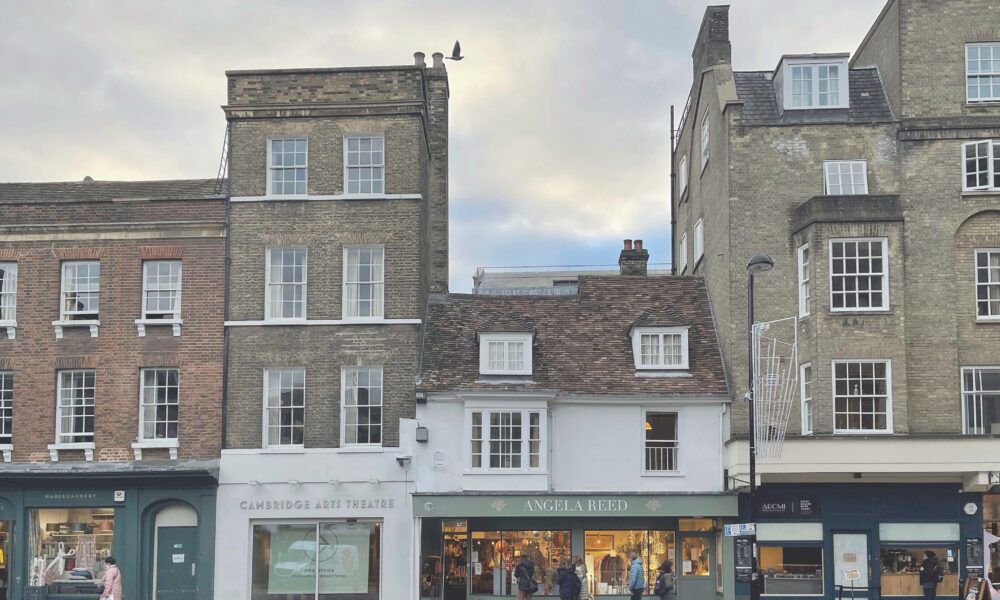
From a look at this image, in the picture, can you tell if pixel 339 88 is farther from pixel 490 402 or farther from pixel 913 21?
pixel 913 21

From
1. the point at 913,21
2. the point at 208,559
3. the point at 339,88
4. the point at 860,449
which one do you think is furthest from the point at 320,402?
the point at 913,21

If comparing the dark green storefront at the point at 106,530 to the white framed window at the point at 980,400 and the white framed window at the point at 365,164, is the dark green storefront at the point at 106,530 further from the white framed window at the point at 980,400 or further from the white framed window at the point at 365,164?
the white framed window at the point at 980,400

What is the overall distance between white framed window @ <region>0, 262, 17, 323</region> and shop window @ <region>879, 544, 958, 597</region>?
72.7ft

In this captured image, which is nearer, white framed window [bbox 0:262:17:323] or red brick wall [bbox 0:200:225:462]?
red brick wall [bbox 0:200:225:462]

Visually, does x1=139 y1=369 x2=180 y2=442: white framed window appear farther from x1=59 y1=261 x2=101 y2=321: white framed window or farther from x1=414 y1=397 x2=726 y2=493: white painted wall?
x1=414 y1=397 x2=726 y2=493: white painted wall

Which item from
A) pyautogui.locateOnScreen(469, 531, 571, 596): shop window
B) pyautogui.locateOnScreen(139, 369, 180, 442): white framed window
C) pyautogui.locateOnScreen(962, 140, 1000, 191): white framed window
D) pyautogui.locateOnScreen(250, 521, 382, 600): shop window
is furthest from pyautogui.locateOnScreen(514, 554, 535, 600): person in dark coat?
pyautogui.locateOnScreen(962, 140, 1000, 191): white framed window

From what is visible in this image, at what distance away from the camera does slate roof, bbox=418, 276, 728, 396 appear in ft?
95.3

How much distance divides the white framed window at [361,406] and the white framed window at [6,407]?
8.35 metres

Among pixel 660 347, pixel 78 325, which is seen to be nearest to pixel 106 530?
pixel 78 325

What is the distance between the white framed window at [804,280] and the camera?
28250 millimetres

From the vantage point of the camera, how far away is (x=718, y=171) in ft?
100

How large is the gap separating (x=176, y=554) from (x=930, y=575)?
58.4 ft

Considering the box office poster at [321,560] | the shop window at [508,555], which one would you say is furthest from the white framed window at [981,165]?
the box office poster at [321,560]

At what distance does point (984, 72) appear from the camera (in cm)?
2886
